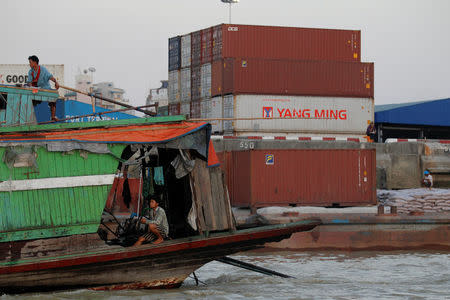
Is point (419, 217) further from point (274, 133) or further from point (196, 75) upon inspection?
point (196, 75)

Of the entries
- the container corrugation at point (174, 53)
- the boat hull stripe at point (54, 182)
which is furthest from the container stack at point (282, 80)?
the boat hull stripe at point (54, 182)

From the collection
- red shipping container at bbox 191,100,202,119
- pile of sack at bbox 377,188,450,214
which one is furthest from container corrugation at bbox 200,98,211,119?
pile of sack at bbox 377,188,450,214

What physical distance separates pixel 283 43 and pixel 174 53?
19.6 feet

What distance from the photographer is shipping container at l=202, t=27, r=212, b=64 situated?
97.0ft

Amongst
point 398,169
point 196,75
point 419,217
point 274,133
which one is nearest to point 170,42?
point 196,75

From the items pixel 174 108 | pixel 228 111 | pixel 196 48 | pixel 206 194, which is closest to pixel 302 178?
pixel 206 194

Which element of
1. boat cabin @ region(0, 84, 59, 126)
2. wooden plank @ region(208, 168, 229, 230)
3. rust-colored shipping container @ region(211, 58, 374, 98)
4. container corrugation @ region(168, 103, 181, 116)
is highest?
rust-colored shipping container @ region(211, 58, 374, 98)

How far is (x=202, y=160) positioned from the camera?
1098cm

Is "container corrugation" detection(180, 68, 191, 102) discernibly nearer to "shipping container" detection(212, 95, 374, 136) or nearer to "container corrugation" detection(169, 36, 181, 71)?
"container corrugation" detection(169, 36, 181, 71)

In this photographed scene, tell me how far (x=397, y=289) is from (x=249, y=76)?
16939 millimetres

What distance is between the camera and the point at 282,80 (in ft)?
93.0

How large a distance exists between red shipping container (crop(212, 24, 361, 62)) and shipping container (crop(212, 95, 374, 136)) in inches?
83.3

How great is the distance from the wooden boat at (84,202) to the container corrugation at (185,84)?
2005 centimetres

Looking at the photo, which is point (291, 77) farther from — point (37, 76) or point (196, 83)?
point (37, 76)
